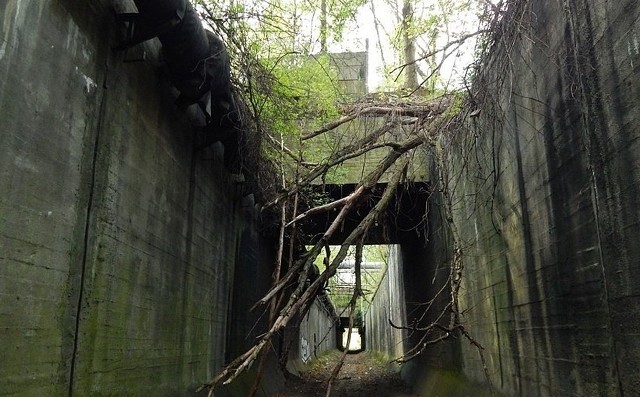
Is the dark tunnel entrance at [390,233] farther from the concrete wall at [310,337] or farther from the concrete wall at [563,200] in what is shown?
the concrete wall at [563,200]

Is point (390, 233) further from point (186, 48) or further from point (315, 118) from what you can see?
point (186, 48)

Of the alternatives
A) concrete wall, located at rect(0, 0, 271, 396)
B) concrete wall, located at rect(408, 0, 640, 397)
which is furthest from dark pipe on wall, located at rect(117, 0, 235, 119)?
concrete wall, located at rect(408, 0, 640, 397)

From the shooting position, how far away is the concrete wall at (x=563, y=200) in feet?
11.8

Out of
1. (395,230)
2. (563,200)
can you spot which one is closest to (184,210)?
(563,200)

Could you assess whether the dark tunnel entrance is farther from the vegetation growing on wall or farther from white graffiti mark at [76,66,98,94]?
white graffiti mark at [76,66,98,94]

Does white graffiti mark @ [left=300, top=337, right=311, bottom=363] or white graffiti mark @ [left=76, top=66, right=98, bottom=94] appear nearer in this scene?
white graffiti mark @ [left=76, top=66, right=98, bottom=94]

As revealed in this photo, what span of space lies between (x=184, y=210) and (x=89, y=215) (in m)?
2.59

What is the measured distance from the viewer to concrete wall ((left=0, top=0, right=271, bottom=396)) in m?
3.35

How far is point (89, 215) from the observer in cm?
427

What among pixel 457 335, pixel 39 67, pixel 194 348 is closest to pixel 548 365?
pixel 457 335

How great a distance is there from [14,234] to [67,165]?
797mm

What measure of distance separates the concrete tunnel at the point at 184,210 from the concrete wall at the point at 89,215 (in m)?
0.02

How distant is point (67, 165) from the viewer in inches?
155

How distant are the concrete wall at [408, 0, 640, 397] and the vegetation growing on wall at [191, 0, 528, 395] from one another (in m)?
0.55
